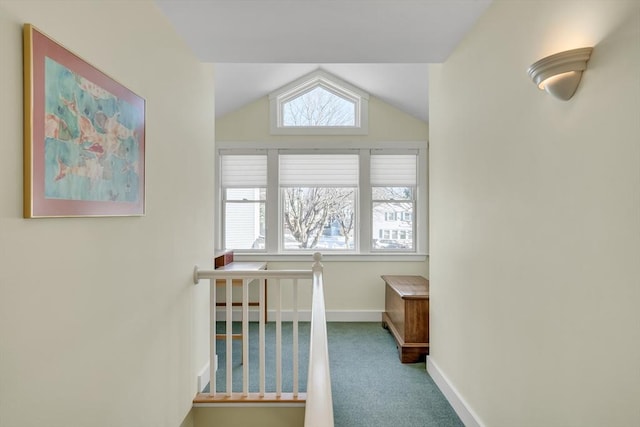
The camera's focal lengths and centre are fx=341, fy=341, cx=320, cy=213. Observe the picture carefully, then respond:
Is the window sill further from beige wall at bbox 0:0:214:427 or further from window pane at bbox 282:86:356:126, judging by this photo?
beige wall at bbox 0:0:214:427

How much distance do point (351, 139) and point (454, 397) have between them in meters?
3.06

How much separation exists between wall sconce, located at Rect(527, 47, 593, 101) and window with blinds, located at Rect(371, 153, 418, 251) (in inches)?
125

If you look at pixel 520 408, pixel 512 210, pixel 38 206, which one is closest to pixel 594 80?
pixel 512 210

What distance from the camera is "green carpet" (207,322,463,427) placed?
230cm

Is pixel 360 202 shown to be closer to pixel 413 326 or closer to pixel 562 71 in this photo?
pixel 413 326

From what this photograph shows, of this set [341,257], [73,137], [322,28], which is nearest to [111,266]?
[73,137]

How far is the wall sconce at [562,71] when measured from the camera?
3.68 ft

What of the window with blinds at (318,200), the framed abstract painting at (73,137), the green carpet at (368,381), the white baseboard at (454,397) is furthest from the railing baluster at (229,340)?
the window with blinds at (318,200)

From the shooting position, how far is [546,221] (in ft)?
4.44

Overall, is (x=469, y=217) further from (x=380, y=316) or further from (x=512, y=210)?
(x=380, y=316)

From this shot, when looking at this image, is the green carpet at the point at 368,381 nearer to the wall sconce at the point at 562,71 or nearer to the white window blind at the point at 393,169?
the white window blind at the point at 393,169

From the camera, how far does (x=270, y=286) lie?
170 inches

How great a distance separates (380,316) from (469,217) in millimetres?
2518

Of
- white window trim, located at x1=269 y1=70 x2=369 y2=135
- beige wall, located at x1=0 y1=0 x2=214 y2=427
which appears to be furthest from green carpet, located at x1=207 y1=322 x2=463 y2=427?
white window trim, located at x1=269 y1=70 x2=369 y2=135
